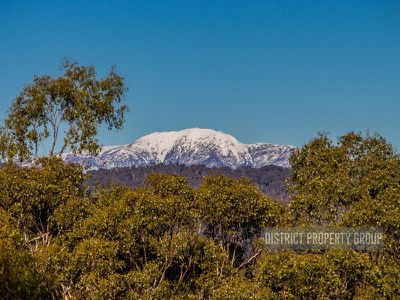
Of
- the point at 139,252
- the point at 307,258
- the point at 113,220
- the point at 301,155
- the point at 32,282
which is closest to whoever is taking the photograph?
the point at 32,282

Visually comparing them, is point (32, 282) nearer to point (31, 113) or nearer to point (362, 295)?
point (362, 295)

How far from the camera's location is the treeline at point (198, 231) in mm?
41094

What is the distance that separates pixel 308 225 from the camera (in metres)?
45.7

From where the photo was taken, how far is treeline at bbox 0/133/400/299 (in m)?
41.1

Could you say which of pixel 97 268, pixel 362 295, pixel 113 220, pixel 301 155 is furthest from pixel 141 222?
pixel 301 155

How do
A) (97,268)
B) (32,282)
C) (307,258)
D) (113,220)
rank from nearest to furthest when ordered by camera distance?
(32,282) → (307,258) → (97,268) → (113,220)

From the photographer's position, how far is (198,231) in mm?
49281

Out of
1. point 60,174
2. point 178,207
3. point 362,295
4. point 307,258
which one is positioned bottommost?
point 362,295

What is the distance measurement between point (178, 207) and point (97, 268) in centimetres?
932

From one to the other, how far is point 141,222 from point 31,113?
107 feet

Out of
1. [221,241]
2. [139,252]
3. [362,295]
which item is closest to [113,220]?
[139,252]

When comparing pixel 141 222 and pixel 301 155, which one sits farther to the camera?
pixel 301 155

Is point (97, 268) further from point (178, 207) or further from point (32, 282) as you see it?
point (32, 282)

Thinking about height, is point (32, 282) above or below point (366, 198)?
below
